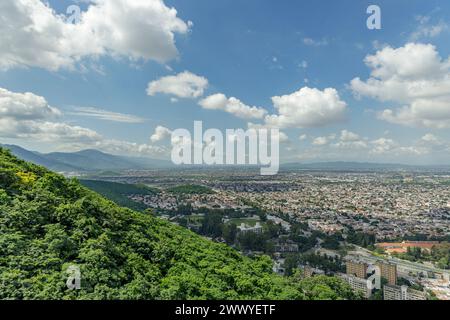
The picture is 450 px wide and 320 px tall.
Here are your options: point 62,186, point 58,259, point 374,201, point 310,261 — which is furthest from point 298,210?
point 58,259

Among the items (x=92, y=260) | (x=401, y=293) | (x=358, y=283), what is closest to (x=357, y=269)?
(x=358, y=283)

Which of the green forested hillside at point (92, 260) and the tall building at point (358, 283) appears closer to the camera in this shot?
the green forested hillside at point (92, 260)

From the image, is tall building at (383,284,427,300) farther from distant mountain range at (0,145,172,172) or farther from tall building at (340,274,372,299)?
distant mountain range at (0,145,172,172)

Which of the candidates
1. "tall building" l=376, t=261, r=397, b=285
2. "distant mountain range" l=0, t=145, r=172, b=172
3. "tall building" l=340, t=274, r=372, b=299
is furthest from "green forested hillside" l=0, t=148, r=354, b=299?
"distant mountain range" l=0, t=145, r=172, b=172

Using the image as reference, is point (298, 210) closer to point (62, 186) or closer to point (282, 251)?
point (282, 251)

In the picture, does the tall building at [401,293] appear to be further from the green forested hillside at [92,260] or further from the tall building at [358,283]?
the green forested hillside at [92,260]

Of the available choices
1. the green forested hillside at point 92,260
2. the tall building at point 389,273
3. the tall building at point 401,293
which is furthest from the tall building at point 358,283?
the green forested hillside at point 92,260

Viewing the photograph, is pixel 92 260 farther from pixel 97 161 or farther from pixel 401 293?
pixel 97 161
